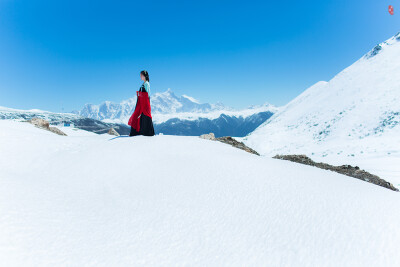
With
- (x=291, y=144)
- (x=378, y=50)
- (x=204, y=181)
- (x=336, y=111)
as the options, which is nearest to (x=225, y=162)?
(x=204, y=181)

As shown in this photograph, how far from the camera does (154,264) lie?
229 centimetres

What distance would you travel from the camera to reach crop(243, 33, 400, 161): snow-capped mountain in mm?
23592

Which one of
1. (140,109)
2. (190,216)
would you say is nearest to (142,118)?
(140,109)

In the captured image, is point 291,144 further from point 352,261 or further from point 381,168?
point 352,261

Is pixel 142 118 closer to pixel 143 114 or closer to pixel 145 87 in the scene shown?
pixel 143 114

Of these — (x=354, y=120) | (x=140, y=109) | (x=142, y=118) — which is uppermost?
(x=354, y=120)

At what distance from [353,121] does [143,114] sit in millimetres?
34549

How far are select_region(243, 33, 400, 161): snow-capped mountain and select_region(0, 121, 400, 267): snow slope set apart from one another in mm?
18216

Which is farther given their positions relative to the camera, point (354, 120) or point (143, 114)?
point (354, 120)

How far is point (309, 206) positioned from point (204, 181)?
6.08 ft

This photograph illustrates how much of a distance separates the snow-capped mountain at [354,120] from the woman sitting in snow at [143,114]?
18.8 meters

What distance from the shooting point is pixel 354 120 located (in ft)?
105

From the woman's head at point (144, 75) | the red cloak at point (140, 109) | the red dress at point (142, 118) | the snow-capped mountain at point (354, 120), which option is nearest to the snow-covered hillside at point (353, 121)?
the snow-capped mountain at point (354, 120)

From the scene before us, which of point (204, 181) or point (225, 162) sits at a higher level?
point (225, 162)
